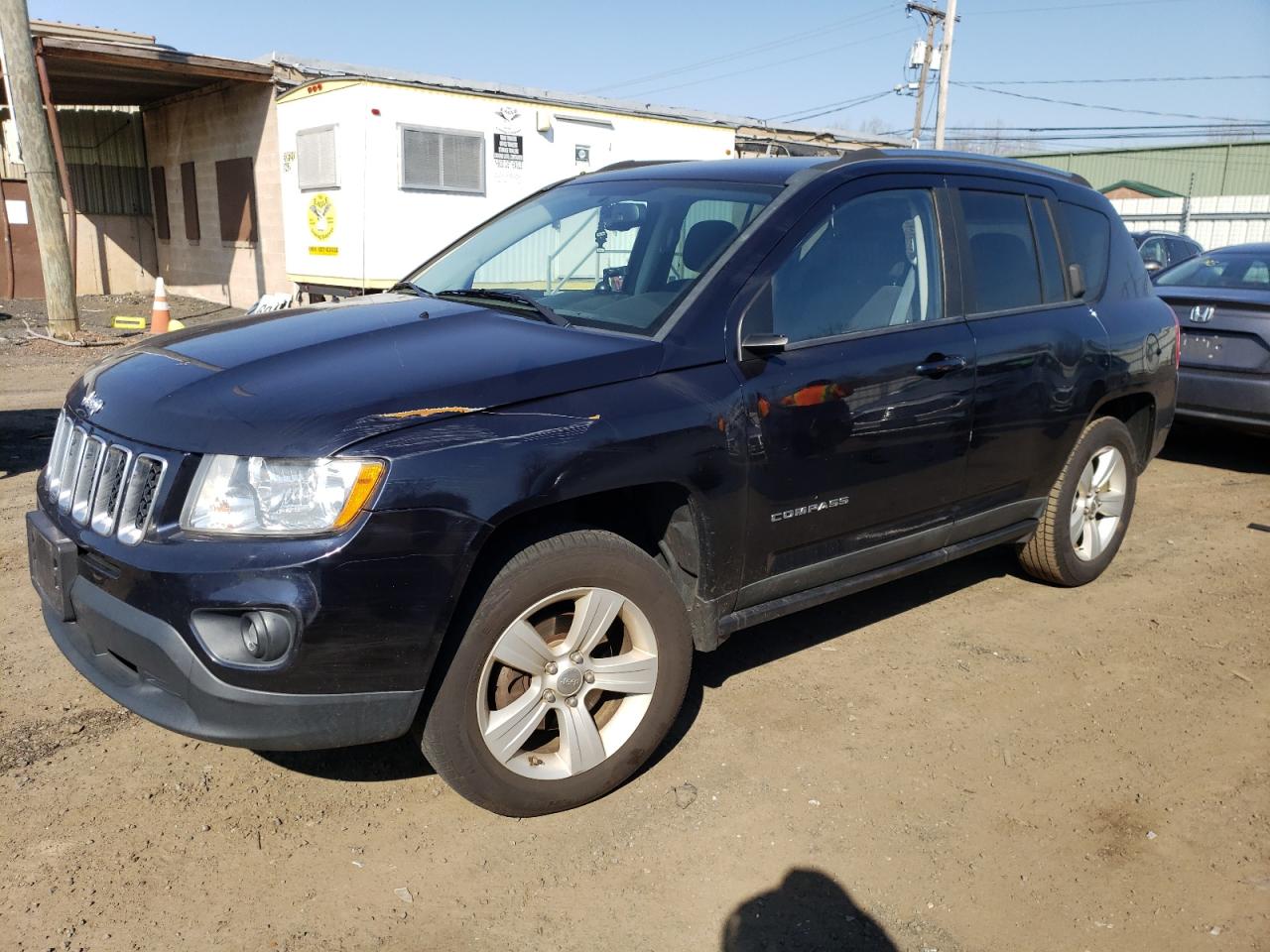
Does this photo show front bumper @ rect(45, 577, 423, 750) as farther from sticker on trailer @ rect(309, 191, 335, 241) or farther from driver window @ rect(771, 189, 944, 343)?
sticker on trailer @ rect(309, 191, 335, 241)

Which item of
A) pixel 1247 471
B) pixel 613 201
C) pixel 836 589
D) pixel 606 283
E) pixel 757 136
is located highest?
pixel 757 136

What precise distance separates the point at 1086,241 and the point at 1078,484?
1.11 metres

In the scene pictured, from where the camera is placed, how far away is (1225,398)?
7.10 m

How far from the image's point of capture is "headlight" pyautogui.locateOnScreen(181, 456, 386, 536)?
2.50m

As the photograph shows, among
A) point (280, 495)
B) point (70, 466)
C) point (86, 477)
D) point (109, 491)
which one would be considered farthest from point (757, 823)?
point (70, 466)

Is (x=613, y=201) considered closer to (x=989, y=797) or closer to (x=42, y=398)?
(x=989, y=797)

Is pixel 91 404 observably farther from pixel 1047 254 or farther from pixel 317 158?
pixel 317 158

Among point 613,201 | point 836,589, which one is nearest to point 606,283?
point 613,201

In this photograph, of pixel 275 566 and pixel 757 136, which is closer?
pixel 275 566

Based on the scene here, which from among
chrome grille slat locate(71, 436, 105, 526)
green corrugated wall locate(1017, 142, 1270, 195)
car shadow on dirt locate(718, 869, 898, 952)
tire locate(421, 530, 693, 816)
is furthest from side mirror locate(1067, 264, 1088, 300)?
green corrugated wall locate(1017, 142, 1270, 195)

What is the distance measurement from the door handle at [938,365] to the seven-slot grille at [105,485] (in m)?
2.49

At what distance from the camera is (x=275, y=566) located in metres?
2.46

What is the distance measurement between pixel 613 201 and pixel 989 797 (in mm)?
2537

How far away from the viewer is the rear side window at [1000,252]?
4094 mm
